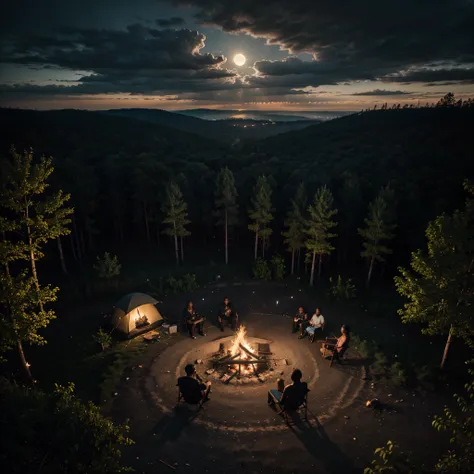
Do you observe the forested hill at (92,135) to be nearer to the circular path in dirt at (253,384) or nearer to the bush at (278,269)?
the bush at (278,269)

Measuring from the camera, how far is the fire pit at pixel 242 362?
1285 centimetres

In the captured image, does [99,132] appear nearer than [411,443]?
No

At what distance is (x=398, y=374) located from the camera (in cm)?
1262

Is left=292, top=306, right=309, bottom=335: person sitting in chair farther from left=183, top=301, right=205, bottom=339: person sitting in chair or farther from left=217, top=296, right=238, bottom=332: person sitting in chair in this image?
left=183, top=301, right=205, bottom=339: person sitting in chair

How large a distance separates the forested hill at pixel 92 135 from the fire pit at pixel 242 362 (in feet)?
207

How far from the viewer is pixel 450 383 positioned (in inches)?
484

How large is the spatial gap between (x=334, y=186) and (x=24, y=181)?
4015cm

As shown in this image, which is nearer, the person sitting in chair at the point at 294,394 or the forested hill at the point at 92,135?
the person sitting in chair at the point at 294,394

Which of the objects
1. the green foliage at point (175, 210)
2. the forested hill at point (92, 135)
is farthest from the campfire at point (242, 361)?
the forested hill at point (92, 135)

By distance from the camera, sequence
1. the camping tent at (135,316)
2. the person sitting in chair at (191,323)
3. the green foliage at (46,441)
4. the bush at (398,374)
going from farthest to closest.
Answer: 1. the camping tent at (135,316)
2. the person sitting in chair at (191,323)
3. the bush at (398,374)
4. the green foliage at (46,441)

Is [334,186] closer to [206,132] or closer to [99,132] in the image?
[99,132]

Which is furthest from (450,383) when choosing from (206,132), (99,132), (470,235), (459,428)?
(206,132)

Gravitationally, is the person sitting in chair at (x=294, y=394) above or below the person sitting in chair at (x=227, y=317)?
above

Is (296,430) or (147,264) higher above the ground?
(296,430)
